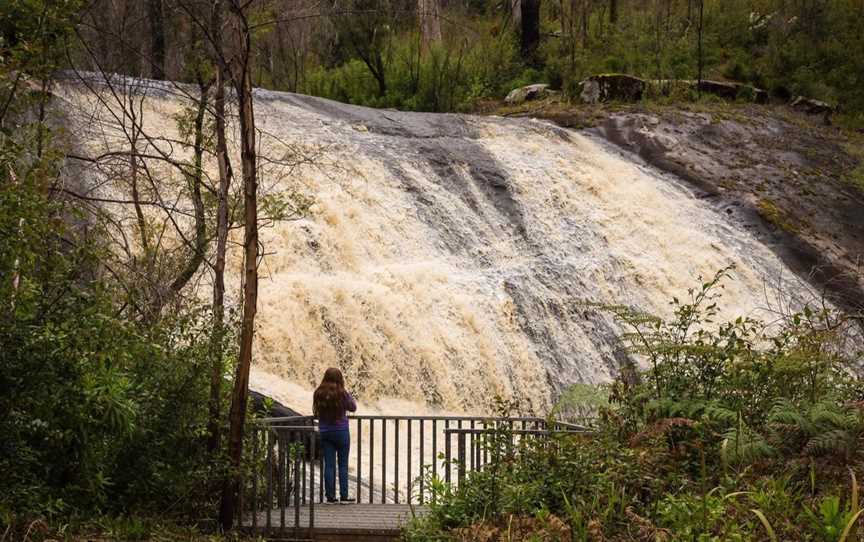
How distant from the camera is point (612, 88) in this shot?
97.8ft

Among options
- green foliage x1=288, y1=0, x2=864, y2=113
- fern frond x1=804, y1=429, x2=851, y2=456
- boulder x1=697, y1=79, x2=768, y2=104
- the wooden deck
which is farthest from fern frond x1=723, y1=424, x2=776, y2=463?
boulder x1=697, y1=79, x2=768, y2=104

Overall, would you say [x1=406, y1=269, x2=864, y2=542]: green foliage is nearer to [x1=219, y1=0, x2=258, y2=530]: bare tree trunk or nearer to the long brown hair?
[x1=219, y1=0, x2=258, y2=530]: bare tree trunk

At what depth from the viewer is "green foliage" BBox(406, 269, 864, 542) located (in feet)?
21.2

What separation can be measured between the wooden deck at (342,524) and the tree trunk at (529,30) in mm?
26668

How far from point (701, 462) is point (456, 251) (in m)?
11.8

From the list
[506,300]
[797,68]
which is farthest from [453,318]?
[797,68]

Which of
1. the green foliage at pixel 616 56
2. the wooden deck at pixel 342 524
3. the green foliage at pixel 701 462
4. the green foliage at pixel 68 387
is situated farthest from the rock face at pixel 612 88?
the green foliage at pixel 68 387

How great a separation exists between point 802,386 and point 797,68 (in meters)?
27.1

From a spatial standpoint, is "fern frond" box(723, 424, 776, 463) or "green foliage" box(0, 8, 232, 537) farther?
"fern frond" box(723, 424, 776, 463)

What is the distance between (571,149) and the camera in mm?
24469

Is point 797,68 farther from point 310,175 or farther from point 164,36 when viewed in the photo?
point 164,36

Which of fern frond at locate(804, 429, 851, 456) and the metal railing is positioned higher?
fern frond at locate(804, 429, 851, 456)

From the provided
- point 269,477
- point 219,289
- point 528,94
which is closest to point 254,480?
point 269,477

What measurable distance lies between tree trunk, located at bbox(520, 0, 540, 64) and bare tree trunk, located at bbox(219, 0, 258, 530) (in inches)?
1060
